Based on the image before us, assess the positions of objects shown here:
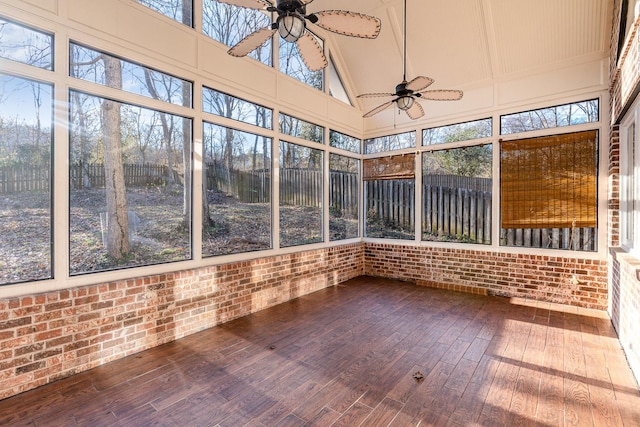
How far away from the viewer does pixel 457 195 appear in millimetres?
5660

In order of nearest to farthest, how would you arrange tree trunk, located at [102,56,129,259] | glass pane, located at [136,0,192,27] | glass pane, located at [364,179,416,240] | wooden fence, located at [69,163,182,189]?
1. wooden fence, located at [69,163,182,189]
2. tree trunk, located at [102,56,129,259]
3. glass pane, located at [136,0,192,27]
4. glass pane, located at [364,179,416,240]

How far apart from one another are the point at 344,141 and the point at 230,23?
9.56 ft

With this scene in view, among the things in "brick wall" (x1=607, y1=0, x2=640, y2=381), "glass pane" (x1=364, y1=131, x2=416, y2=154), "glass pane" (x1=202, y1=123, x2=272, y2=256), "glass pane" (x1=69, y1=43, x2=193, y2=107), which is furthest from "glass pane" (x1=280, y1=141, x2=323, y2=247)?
"brick wall" (x1=607, y1=0, x2=640, y2=381)

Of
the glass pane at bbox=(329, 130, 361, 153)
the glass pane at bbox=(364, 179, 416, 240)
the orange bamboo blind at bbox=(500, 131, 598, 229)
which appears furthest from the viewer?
the glass pane at bbox=(364, 179, 416, 240)

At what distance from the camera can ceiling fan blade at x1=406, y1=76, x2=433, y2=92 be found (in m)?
3.36

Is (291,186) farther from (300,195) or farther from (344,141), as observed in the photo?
(344,141)

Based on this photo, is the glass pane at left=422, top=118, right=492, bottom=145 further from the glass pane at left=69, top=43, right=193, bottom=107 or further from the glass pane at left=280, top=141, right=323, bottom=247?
the glass pane at left=69, top=43, right=193, bottom=107

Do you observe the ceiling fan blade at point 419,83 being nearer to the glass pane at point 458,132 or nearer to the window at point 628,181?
the window at point 628,181

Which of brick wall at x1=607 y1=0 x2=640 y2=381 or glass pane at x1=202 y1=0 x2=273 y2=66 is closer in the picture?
brick wall at x1=607 y1=0 x2=640 y2=381

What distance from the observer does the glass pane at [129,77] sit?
9.75 feet

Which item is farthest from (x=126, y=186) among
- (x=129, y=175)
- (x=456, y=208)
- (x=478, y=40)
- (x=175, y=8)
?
(x=478, y=40)

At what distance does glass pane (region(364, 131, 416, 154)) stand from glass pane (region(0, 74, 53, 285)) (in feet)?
17.2

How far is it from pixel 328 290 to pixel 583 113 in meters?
4.71

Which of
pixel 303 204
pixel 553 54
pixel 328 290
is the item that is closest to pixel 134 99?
pixel 303 204
